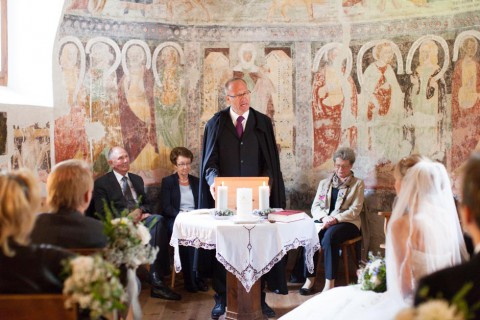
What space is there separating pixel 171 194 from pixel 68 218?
4.29 metres

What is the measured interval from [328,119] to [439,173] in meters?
4.58

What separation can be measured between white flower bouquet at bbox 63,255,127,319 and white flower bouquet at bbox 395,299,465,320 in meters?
1.46

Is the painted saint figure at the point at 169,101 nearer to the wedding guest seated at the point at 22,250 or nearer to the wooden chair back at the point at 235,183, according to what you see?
the wooden chair back at the point at 235,183

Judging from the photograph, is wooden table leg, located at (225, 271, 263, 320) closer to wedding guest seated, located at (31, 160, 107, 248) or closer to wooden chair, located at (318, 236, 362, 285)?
wooden chair, located at (318, 236, 362, 285)

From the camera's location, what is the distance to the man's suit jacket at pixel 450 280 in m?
2.18

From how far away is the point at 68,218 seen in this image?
352 cm

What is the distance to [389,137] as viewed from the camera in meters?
7.99

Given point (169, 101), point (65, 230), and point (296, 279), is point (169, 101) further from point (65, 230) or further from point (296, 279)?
point (65, 230)

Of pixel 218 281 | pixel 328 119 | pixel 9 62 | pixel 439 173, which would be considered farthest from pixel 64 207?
pixel 328 119

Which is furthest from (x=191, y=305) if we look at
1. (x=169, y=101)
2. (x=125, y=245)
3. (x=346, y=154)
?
(x=125, y=245)

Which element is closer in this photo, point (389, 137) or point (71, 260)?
point (71, 260)

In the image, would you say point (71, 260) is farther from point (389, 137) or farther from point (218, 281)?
point (389, 137)

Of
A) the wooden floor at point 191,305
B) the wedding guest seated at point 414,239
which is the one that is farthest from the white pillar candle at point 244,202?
the wedding guest seated at point 414,239

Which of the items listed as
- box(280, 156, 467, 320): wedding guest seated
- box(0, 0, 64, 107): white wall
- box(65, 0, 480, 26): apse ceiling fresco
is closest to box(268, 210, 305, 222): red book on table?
box(280, 156, 467, 320): wedding guest seated
